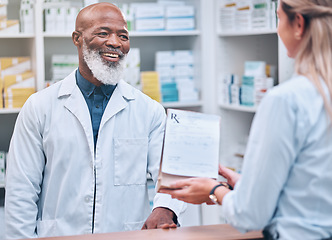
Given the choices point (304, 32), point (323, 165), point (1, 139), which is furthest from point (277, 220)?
point (1, 139)

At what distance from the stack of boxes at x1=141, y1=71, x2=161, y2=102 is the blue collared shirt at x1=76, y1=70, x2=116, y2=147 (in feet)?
4.95

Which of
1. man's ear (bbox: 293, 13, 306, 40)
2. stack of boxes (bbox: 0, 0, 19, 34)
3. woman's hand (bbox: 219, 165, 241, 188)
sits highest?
stack of boxes (bbox: 0, 0, 19, 34)

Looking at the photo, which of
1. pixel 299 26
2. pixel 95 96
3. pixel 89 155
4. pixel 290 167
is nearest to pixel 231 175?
pixel 290 167

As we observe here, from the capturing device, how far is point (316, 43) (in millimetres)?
1215

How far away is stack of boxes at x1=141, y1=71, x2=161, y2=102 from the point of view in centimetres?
367

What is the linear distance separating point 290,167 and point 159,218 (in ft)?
2.77

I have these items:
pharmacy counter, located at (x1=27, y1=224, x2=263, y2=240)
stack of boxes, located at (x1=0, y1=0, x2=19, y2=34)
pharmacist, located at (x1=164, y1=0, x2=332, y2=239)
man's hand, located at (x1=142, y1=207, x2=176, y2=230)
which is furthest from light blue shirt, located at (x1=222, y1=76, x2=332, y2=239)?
stack of boxes, located at (x1=0, y1=0, x2=19, y2=34)

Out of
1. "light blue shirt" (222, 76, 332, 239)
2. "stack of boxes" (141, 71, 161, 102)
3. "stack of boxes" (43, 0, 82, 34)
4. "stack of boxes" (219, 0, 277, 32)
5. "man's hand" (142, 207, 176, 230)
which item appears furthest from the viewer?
"stack of boxes" (141, 71, 161, 102)

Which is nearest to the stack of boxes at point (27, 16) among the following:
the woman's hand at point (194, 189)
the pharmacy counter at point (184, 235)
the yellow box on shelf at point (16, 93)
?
the yellow box on shelf at point (16, 93)

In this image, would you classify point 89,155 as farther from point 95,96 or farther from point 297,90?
point 297,90

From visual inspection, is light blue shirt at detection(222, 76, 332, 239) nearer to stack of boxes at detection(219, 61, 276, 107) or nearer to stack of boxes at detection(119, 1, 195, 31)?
stack of boxes at detection(219, 61, 276, 107)

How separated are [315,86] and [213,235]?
0.62m

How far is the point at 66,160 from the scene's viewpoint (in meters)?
2.03

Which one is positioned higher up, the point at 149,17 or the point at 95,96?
the point at 149,17
